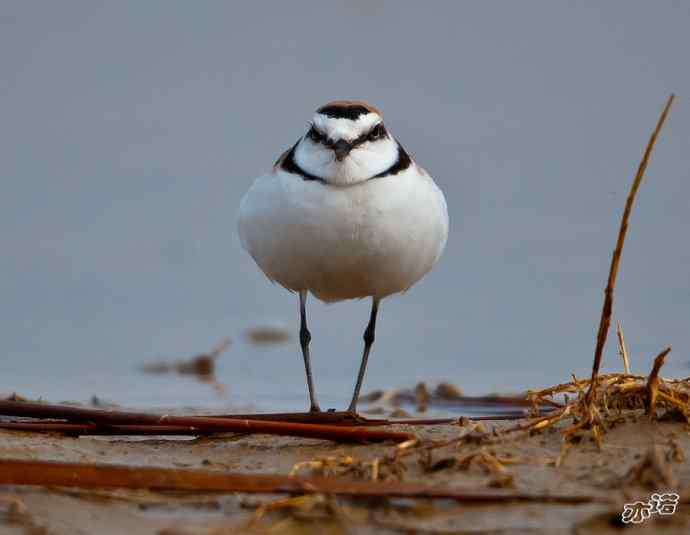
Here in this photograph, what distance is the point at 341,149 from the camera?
5.39m

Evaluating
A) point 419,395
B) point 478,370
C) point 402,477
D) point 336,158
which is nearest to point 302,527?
point 402,477

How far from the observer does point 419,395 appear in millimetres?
6797

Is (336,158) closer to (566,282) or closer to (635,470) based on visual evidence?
(635,470)

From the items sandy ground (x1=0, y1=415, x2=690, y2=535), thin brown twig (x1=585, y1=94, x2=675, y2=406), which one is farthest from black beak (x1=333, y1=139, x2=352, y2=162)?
thin brown twig (x1=585, y1=94, x2=675, y2=406)

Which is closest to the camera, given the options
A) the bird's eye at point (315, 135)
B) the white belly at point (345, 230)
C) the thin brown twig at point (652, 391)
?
the thin brown twig at point (652, 391)

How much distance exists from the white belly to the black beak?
126mm

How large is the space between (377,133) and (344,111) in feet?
0.56

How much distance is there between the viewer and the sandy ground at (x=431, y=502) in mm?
3266

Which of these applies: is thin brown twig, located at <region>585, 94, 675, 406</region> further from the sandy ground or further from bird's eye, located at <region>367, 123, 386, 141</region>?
bird's eye, located at <region>367, 123, 386, 141</region>

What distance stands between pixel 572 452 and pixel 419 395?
2806mm

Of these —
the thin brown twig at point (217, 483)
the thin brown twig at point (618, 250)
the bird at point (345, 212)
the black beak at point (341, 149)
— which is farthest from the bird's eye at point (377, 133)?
the thin brown twig at point (217, 483)

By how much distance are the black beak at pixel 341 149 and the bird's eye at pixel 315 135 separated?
87 mm

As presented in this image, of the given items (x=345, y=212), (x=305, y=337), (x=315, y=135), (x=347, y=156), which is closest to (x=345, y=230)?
(x=345, y=212)

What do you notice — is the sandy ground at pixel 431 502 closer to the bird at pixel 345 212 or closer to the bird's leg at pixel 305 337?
the bird at pixel 345 212
